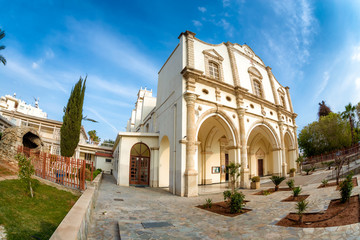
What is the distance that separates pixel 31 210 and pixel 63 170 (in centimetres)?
328

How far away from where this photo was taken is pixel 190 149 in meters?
11.3

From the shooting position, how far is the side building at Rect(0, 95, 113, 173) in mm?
23125

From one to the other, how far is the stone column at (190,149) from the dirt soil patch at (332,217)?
5.76 m

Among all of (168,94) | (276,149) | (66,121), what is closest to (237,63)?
(168,94)

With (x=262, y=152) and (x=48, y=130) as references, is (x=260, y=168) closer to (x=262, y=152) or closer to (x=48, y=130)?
(x=262, y=152)

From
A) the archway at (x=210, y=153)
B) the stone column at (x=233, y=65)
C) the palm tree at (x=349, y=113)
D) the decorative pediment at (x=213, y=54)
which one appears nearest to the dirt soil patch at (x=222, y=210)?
the archway at (x=210, y=153)

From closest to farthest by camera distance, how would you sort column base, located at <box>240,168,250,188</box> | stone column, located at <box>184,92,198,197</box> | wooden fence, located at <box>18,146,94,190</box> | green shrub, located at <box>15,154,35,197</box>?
green shrub, located at <box>15,154,35,197</box> → wooden fence, located at <box>18,146,94,190</box> → stone column, located at <box>184,92,198,197</box> → column base, located at <box>240,168,250,188</box>

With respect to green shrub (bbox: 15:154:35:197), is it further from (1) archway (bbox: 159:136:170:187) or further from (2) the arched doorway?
(1) archway (bbox: 159:136:170:187)

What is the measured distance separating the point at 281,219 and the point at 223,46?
14.6 metres

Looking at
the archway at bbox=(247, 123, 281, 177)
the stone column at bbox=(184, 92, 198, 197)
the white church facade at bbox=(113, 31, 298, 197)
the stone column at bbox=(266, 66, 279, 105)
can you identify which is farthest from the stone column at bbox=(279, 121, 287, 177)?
the stone column at bbox=(184, 92, 198, 197)

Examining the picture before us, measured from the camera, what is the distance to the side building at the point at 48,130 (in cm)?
2312

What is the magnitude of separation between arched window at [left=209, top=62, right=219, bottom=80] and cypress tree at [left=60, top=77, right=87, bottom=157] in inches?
530

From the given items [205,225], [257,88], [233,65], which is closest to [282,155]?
[257,88]

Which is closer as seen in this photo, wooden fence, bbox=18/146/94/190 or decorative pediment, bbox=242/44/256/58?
wooden fence, bbox=18/146/94/190
